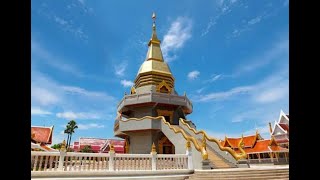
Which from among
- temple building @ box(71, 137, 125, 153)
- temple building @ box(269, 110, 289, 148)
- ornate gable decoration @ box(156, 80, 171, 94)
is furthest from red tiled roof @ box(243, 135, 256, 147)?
temple building @ box(71, 137, 125, 153)

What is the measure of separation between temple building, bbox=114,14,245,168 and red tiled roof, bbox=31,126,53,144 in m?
9.70

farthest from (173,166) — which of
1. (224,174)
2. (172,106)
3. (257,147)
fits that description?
(257,147)

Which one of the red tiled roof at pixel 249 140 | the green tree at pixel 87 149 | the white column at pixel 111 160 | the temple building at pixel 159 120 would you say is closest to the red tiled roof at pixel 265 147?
the red tiled roof at pixel 249 140

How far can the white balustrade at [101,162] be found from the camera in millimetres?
10680

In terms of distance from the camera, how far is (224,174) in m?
12.5

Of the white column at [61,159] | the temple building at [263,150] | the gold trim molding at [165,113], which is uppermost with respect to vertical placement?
the gold trim molding at [165,113]

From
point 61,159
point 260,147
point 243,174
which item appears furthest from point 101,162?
point 260,147

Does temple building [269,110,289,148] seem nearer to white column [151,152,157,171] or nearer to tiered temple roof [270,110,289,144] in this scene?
tiered temple roof [270,110,289,144]

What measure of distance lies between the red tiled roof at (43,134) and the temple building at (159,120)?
382 inches

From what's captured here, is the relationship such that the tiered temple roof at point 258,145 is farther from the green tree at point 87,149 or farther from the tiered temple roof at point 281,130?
the green tree at point 87,149

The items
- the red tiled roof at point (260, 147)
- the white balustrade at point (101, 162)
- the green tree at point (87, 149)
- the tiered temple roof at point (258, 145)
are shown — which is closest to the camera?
the white balustrade at point (101, 162)

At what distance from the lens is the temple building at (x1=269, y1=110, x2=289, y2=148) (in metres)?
32.0
